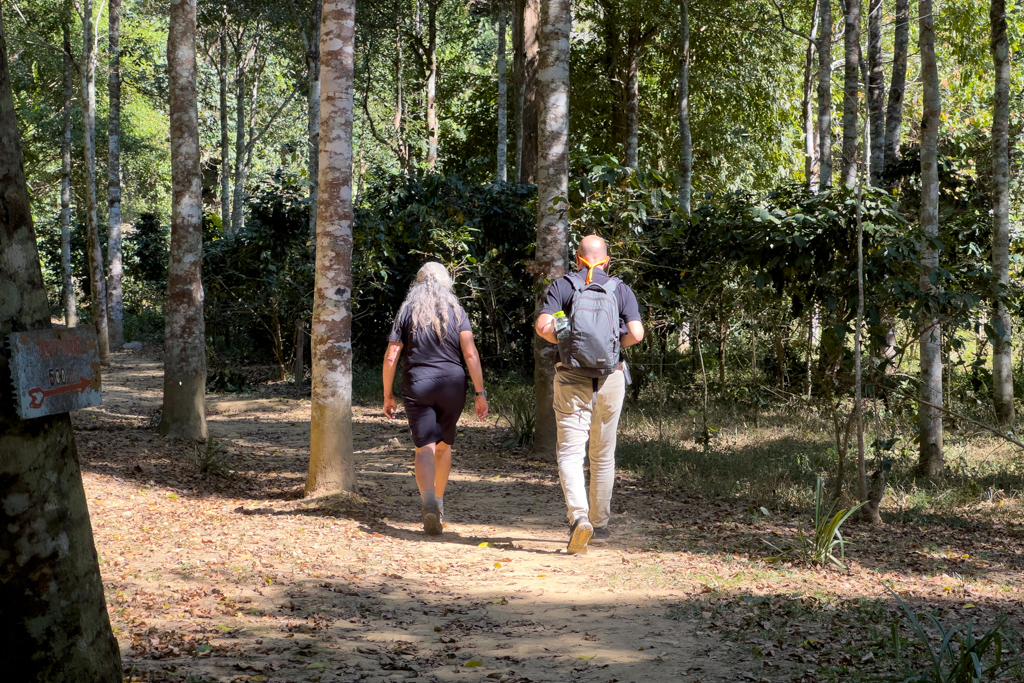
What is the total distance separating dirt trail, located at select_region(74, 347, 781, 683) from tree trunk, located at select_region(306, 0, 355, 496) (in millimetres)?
769

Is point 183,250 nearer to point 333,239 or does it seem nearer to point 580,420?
point 333,239

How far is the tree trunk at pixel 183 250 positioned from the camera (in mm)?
9086

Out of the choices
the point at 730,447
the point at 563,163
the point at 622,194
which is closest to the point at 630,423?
the point at 730,447

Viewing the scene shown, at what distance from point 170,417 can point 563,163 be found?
5.01m

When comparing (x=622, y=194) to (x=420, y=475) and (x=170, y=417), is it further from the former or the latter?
(x=170, y=417)

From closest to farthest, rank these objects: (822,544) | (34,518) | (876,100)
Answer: (34,518)
(822,544)
(876,100)

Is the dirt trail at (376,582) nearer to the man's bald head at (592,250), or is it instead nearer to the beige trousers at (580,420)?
the beige trousers at (580,420)

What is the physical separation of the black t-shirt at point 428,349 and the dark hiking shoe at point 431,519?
0.97 metres

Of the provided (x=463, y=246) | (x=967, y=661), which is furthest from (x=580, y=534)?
(x=463, y=246)

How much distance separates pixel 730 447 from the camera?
9.52 m

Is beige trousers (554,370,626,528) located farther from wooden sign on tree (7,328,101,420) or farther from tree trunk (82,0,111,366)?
tree trunk (82,0,111,366)

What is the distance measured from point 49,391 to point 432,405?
365 cm

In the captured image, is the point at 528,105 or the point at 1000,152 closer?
the point at 1000,152

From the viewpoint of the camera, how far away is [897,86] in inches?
505
